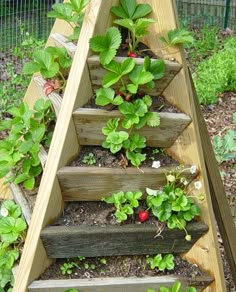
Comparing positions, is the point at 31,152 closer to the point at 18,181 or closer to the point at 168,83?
the point at 18,181

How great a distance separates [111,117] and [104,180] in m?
0.26

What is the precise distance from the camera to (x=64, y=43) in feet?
9.86

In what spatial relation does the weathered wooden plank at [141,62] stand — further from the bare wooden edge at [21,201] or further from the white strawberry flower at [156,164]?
the bare wooden edge at [21,201]

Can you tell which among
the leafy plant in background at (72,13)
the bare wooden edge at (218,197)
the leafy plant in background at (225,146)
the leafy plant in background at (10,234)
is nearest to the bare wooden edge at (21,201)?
the leafy plant in background at (10,234)

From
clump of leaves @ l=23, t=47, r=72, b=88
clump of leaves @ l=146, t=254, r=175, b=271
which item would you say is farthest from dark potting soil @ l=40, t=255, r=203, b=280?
clump of leaves @ l=23, t=47, r=72, b=88

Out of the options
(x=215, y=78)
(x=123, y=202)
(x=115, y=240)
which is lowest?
(x=215, y=78)

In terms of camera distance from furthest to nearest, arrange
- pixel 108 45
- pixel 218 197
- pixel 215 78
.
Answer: pixel 215 78, pixel 218 197, pixel 108 45

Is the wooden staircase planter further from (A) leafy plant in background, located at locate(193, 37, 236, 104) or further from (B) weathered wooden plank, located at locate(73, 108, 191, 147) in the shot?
(A) leafy plant in background, located at locate(193, 37, 236, 104)

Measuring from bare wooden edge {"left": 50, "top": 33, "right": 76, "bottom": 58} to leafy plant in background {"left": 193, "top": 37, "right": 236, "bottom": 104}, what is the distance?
11.6 ft

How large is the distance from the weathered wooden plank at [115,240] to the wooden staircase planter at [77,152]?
0.03 metres

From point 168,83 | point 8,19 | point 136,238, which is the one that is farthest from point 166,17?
point 8,19

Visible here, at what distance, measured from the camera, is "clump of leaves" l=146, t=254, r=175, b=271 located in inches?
114

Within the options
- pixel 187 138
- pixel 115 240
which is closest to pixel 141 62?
pixel 187 138

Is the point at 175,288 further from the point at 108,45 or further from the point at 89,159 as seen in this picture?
the point at 108,45
